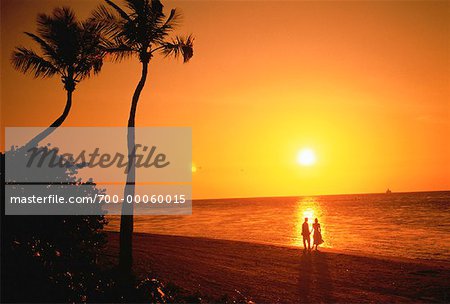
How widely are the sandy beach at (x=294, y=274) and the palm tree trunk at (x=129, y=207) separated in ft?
8.72

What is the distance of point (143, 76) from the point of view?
42.9ft

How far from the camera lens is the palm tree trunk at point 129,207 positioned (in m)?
11.4

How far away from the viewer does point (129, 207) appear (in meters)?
11.9

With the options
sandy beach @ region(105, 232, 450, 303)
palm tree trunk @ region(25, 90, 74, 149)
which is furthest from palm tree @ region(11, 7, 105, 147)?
sandy beach @ region(105, 232, 450, 303)

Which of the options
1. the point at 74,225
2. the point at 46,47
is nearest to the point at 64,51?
the point at 46,47

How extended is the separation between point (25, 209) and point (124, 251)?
11.9ft

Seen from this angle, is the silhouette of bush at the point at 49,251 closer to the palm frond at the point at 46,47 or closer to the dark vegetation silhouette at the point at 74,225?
the dark vegetation silhouette at the point at 74,225

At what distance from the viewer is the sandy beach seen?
1198cm

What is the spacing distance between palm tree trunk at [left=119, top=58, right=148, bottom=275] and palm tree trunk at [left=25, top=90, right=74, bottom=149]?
9.17 feet

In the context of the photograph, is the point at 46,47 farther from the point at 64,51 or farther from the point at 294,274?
the point at 294,274

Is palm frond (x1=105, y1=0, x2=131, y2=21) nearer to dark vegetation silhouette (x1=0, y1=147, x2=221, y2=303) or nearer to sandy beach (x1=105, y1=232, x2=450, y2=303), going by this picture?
dark vegetation silhouette (x1=0, y1=147, x2=221, y2=303)

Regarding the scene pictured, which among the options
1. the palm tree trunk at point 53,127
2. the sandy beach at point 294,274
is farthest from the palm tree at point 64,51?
the sandy beach at point 294,274

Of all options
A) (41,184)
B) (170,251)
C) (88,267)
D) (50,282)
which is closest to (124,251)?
(88,267)

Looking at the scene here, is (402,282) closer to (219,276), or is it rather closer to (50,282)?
(219,276)
